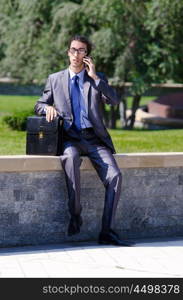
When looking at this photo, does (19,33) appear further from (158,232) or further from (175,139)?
(158,232)

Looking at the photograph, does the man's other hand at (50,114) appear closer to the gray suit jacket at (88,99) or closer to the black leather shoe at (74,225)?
the gray suit jacket at (88,99)

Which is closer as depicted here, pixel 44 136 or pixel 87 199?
pixel 44 136

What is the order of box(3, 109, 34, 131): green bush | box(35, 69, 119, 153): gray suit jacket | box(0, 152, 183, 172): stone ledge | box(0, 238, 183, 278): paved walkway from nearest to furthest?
box(0, 238, 183, 278): paved walkway
box(0, 152, 183, 172): stone ledge
box(35, 69, 119, 153): gray suit jacket
box(3, 109, 34, 131): green bush

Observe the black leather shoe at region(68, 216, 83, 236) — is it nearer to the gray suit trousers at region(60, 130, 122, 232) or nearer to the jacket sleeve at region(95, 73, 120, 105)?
the gray suit trousers at region(60, 130, 122, 232)

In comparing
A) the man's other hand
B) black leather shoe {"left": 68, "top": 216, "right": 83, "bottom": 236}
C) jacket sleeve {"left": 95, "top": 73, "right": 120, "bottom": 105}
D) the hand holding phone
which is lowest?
black leather shoe {"left": 68, "top": 216, "right": 83, "bottom": 236}

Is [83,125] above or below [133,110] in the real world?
above

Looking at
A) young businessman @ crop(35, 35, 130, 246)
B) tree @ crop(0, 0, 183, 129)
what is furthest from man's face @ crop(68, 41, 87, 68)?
tree @ crop(0, 0, 183, 129)

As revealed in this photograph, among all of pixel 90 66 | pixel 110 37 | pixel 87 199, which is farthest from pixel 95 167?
pixel 110 37

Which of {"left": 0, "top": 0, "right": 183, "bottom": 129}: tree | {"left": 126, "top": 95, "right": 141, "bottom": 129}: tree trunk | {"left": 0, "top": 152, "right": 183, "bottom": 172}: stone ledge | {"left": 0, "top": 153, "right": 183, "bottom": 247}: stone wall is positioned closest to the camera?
{"left": 0, "top": 152, "right": 183, "bottom": 172}: stone ledge

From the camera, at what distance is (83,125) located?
7.37m

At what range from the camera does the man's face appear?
7367 mm

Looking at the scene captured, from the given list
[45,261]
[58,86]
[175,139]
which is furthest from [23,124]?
[45,261]

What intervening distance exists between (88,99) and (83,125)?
11.2 inches

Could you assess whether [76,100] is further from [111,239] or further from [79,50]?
[111,239]
